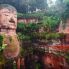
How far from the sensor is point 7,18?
40.4 feet

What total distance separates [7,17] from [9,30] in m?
0.73

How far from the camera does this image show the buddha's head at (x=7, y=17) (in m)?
12.2

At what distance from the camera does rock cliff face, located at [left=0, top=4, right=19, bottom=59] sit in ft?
38.1

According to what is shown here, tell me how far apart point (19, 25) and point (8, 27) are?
112 inches

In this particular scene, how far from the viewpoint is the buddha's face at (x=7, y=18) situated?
12.1 metres

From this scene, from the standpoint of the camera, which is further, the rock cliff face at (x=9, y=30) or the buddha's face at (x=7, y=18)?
the buddha's face at (x=7, y=18)

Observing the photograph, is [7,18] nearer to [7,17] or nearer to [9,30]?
[7,17]

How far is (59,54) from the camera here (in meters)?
12.8

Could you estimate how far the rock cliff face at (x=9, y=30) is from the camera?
1162cm

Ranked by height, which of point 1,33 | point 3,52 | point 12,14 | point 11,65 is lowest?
point 11,65

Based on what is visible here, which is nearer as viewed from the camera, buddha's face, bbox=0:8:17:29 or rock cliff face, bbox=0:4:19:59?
rock cliff face, bbox=0:4:19:59

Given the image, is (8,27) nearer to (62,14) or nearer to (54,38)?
(54,38)

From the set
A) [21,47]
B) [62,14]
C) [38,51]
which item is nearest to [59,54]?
[38,51]

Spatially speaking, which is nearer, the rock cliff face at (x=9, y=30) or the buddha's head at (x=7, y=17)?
the rock cliff face at (x=9, y=30)
